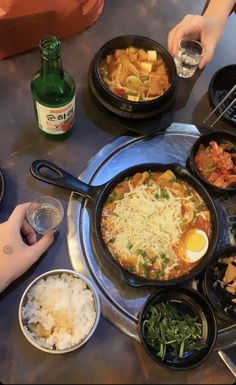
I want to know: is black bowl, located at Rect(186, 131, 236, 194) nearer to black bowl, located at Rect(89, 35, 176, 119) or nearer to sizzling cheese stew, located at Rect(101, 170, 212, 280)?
sizzling cheese stew, located at Rect(101, 170, 212, 280)

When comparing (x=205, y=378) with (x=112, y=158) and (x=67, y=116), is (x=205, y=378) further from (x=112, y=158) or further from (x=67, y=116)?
(x=67, y=116)

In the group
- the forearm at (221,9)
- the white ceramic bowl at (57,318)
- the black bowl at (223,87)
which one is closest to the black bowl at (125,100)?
the black bowl at (223,87)

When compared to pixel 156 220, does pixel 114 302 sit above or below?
below

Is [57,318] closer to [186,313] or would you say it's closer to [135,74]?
[186,313]

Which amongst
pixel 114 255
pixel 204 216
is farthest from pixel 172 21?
pixel 114 255

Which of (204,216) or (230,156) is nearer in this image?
(204,216)

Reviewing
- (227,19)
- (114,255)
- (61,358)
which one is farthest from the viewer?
(227,19)

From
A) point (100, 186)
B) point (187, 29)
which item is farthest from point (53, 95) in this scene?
point (187, 29)

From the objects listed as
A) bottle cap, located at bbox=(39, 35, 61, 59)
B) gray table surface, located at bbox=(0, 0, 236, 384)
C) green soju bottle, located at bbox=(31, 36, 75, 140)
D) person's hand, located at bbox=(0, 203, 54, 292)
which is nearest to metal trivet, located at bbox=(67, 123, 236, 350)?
gray table surface, located at bbox=(0, 0, 236, 384)

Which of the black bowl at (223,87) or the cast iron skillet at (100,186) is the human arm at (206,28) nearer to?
the black bowl at (223,87)
